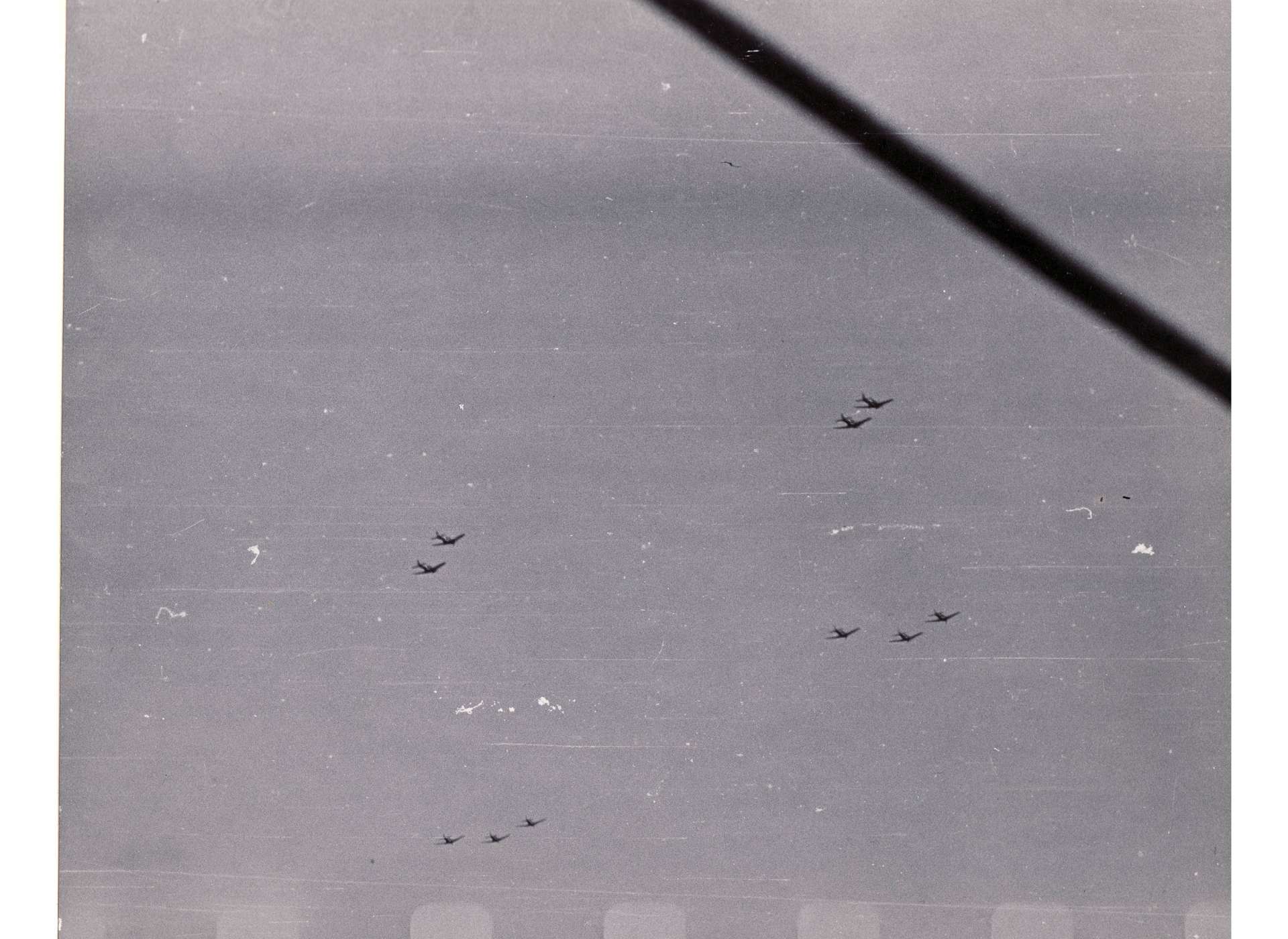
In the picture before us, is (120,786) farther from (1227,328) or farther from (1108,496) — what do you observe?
(1227,328)

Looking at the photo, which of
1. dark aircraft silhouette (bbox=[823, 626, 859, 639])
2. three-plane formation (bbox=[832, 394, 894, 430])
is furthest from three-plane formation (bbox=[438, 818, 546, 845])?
three-plane formation (bbox=[832, 394, 894, 430])

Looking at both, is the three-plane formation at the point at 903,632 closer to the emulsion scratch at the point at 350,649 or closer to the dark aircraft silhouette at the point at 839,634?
the dark aircraft silhouette at the point at 839,634

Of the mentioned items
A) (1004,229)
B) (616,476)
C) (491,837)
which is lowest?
(491,837)

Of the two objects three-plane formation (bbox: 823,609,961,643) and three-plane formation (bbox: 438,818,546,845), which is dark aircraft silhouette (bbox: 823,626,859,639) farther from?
three-plane formation (bbox: 438,818,546,845)

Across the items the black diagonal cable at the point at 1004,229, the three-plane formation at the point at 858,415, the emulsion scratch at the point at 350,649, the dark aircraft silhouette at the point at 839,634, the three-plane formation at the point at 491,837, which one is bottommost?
the three-plane formation at the point at 491,837

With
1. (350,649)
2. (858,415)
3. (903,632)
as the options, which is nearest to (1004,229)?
(858,415)

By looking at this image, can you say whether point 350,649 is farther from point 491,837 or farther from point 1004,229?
point 1004,229

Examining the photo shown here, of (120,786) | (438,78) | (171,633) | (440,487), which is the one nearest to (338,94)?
(438,78)

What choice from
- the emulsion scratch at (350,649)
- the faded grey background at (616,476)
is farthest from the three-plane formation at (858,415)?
the emulsion scratch at (350,649)
